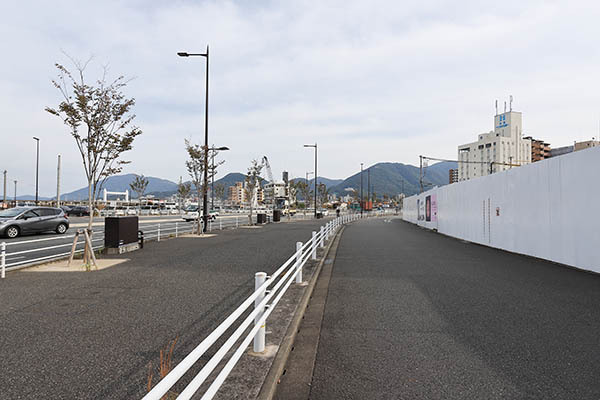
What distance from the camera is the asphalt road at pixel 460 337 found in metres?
3.52

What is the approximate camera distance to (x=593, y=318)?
18.3 ft

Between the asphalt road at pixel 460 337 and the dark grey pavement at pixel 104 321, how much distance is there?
1.86m

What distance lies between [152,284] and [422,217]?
91.8 feet

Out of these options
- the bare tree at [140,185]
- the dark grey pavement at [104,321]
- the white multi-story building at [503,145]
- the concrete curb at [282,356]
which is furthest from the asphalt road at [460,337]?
the white multi-story building at [503,145]

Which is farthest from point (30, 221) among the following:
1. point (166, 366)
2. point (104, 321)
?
point (166, 366)

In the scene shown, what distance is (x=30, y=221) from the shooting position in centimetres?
1878

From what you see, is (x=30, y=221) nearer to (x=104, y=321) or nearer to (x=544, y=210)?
(x=104, y=321)

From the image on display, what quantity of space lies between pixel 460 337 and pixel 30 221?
20989mm

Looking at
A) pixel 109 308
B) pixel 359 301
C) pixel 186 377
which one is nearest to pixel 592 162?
pixel 359 301

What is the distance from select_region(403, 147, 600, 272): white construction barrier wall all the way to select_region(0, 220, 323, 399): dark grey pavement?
8131 millimetres

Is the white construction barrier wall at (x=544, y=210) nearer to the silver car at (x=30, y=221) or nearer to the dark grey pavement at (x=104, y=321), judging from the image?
the dark grey pavement at (x=104, y=321)

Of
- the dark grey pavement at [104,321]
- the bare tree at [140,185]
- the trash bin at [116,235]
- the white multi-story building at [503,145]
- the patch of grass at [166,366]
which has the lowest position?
the dark grey pavement at [104,321]

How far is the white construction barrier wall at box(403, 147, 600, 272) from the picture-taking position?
9.45 m

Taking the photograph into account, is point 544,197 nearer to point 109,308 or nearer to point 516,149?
point 109,308
